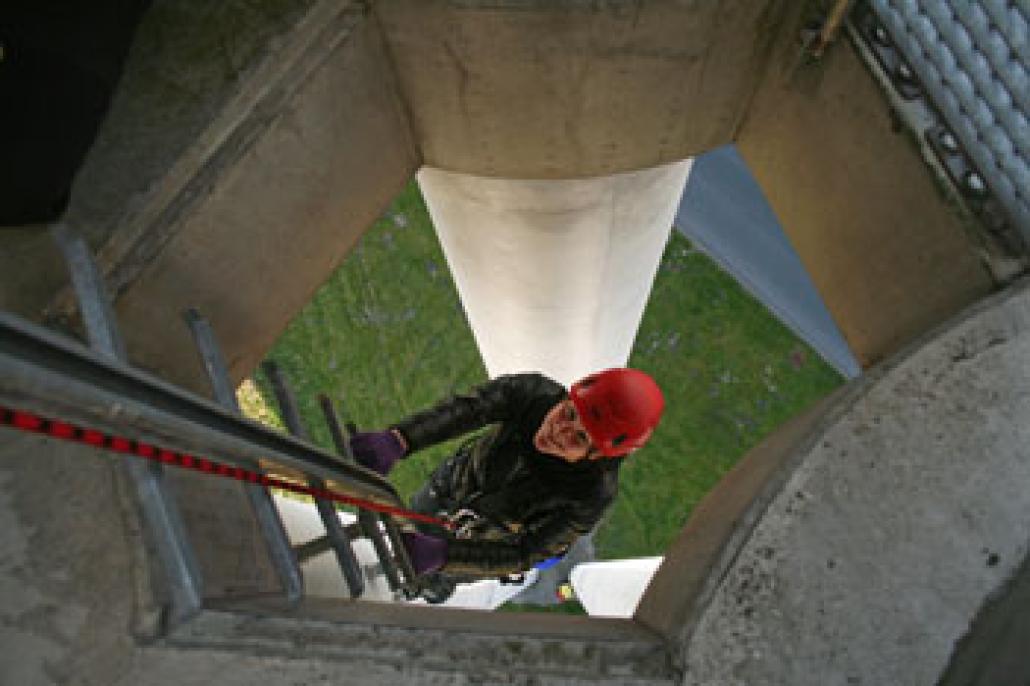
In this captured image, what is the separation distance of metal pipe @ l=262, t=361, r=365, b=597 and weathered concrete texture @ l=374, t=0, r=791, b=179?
1109mm

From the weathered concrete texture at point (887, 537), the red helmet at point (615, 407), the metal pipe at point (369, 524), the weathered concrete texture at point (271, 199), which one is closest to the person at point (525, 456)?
the red helmet at point (615, 407)

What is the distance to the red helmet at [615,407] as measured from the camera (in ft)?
8.83

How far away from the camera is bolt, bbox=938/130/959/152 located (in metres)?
2.00

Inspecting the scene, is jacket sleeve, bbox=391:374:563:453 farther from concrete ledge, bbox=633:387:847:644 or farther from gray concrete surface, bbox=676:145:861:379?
gray concrete surface, bbox=676:145:861:379

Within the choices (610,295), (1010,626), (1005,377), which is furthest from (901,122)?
(610,295)

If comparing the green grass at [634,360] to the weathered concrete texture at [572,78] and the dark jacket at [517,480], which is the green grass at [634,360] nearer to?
the dark jacket at [517,480]

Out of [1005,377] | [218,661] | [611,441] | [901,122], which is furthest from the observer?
[611,441]

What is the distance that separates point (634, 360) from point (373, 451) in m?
5.77

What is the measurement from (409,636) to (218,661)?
0.35m

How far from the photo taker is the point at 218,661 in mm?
1436

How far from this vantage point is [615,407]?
2.69 meters

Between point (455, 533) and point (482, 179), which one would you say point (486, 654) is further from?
point (482, 179)

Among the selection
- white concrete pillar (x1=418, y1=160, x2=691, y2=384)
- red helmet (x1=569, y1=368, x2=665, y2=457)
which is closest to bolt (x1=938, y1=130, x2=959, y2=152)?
red helmet (x1=569, y1=368, x2=665, y2=457)

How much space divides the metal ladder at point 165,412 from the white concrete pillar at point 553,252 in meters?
1.60
